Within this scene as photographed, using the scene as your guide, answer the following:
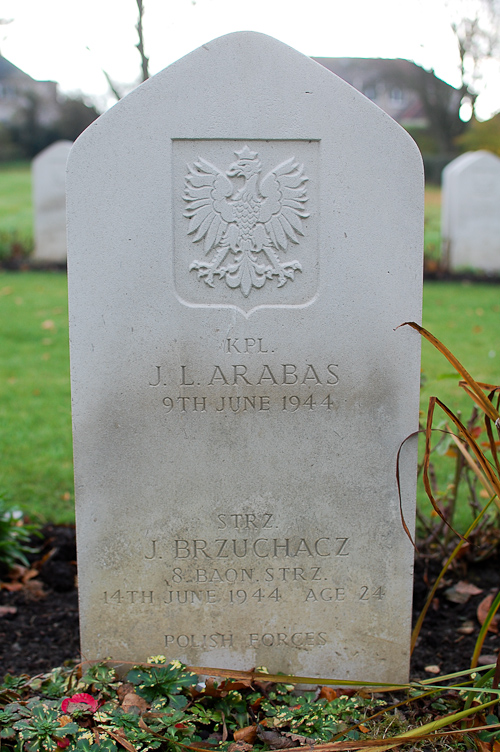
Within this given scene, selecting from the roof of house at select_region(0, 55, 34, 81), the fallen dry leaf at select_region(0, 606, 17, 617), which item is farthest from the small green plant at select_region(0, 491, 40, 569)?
the roof of house at select_region(0, 55, 34, 81)

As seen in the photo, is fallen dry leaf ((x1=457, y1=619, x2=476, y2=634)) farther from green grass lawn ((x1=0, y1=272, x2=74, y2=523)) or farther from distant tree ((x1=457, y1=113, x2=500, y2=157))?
distant tree ((x1=457, y1=113, x2=500, y2=157))

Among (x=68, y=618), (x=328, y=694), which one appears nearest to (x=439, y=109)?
(x=68, y=618)

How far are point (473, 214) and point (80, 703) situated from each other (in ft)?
36.8

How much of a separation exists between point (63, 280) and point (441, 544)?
8.67 meters

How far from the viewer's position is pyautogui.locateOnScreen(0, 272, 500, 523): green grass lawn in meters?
4.00

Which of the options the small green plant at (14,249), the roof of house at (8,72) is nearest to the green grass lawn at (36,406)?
the small green plant at (14,249)

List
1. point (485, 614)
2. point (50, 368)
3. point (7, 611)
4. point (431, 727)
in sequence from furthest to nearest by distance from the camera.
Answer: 1. point (50, 368)
2. point (7, 611)
3. point (485, 614)
4. point (431, 727)

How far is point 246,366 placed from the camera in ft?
7.52

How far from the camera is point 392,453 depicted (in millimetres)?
2338

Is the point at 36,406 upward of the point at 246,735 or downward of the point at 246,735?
upward

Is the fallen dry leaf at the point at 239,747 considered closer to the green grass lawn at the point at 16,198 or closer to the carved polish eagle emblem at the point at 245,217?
the carved polish eagle emblem at the point at 245,217

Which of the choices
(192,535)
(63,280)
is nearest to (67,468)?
(192,535)

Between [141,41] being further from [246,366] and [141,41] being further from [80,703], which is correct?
[80,703]

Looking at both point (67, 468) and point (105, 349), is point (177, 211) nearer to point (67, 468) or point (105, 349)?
point (105, 349)
